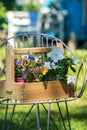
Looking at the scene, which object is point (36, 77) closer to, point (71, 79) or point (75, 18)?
point (71, 79)

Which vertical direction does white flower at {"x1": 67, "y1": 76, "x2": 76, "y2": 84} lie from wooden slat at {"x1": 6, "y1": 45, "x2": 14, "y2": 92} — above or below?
below

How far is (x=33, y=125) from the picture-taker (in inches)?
246

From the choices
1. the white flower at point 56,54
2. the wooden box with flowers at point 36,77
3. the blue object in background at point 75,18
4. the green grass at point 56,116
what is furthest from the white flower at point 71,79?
the blue object in background at point 75,18

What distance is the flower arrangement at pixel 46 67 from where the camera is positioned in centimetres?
470

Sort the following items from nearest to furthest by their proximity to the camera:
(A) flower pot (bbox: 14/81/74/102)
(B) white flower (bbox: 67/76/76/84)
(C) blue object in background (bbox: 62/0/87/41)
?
(A) flower pot (bbox: 14/81/74/102) < (B) white flower (bbox: 67/76/76/84) < (C) blue object in background (bbox: 62/0/87/41)

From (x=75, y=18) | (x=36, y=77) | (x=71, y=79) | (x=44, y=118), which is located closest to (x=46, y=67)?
(x=36, y=77)

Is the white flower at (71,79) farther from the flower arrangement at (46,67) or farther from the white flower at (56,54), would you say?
the white flower at (56,54)

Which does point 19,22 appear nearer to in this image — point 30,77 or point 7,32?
point 7,32

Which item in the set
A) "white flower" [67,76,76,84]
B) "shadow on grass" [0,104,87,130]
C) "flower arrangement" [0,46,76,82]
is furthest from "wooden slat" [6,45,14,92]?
"shadow on grass" [0,104,87,130]

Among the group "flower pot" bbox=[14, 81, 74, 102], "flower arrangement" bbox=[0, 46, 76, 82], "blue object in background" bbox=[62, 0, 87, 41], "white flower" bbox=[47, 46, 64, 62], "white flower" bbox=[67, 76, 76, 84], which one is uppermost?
"white flower" bbox=[47, 46, 64, 62]

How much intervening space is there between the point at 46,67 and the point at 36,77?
0.12 m

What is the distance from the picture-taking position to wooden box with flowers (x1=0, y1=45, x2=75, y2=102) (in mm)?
4539

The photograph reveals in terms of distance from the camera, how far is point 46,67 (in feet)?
15.3

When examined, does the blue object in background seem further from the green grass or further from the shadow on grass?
the shadow on grass
